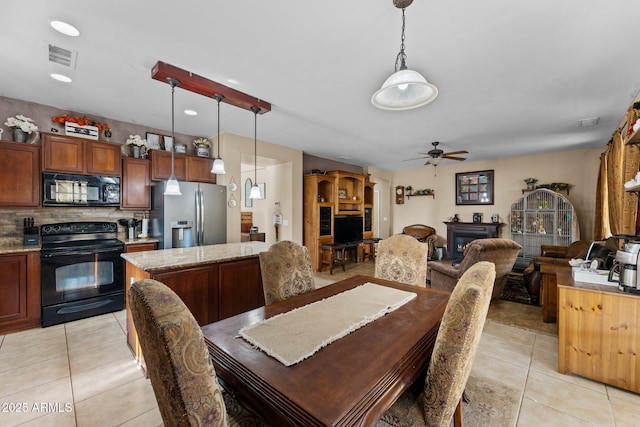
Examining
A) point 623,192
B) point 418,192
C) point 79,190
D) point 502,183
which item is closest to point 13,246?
point 79,190

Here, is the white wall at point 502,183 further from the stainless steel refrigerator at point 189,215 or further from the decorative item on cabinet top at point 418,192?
the stainless steel refrigerator at point 189,215

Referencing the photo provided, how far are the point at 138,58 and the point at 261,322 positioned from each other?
2475 mm

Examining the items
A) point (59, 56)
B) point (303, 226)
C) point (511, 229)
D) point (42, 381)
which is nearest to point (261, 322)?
point (42, 381)

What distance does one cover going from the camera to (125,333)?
291 centimetres

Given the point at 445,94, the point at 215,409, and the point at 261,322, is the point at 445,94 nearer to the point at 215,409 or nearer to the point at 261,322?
the point at 261,322

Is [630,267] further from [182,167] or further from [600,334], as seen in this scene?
[182,167]

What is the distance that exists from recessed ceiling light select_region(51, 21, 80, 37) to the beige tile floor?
2714mm

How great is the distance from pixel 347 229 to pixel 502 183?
13.2 feet

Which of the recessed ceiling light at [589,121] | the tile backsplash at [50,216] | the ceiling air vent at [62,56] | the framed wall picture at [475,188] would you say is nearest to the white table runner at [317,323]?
the ceiling air vent at [62,56]

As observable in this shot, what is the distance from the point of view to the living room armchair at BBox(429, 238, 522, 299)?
321cm

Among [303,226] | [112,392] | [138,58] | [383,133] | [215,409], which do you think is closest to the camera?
[215,409]

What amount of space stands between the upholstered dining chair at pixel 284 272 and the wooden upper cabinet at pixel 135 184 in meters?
2.94

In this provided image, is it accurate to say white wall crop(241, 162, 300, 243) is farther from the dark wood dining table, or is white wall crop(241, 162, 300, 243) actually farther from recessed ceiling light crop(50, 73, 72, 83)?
the dark wood dining table

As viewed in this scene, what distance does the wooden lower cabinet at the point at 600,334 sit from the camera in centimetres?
195
